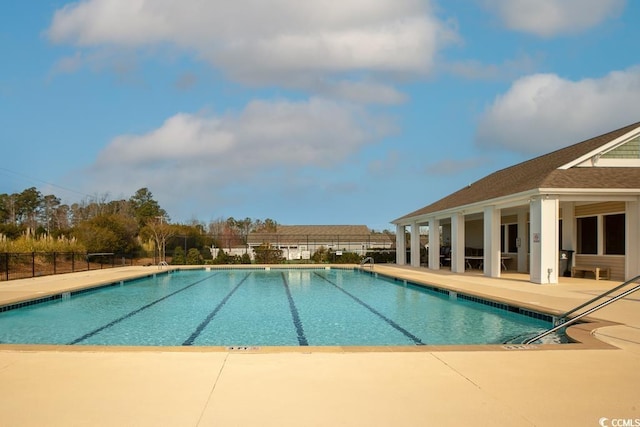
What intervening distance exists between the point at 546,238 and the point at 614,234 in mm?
2958

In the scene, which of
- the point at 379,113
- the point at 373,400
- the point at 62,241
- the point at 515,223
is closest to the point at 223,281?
the point at 62,241

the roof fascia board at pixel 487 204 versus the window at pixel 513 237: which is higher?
the roof fascia board at pixel 487 204

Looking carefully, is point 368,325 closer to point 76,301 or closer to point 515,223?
point 76,301

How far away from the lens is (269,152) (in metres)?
31.3

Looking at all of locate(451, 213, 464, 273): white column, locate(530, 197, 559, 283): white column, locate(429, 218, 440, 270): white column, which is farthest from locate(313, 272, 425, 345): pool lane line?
locate(429, 218, 440, 270): white column

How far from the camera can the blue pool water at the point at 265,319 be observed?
8016 mm

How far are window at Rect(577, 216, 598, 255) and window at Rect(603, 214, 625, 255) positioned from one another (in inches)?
16.6

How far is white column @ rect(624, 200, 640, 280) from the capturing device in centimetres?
1343

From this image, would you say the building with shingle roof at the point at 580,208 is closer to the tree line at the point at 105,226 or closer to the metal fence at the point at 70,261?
the metal fence at the point at 70,261

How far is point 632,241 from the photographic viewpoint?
13547 millimetres

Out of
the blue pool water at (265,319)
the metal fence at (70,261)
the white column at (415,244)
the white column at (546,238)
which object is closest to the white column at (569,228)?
the white column at (546,238)

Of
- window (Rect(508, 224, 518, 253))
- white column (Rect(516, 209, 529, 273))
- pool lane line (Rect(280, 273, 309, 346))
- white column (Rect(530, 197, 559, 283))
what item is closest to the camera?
pool lane line (Rect(280, 273, 309, 346))

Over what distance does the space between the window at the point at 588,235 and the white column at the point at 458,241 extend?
4.34 metres

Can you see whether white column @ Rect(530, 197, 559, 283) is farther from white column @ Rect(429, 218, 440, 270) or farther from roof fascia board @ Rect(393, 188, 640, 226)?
white column @ Rect(429, 218, 440, 270)
